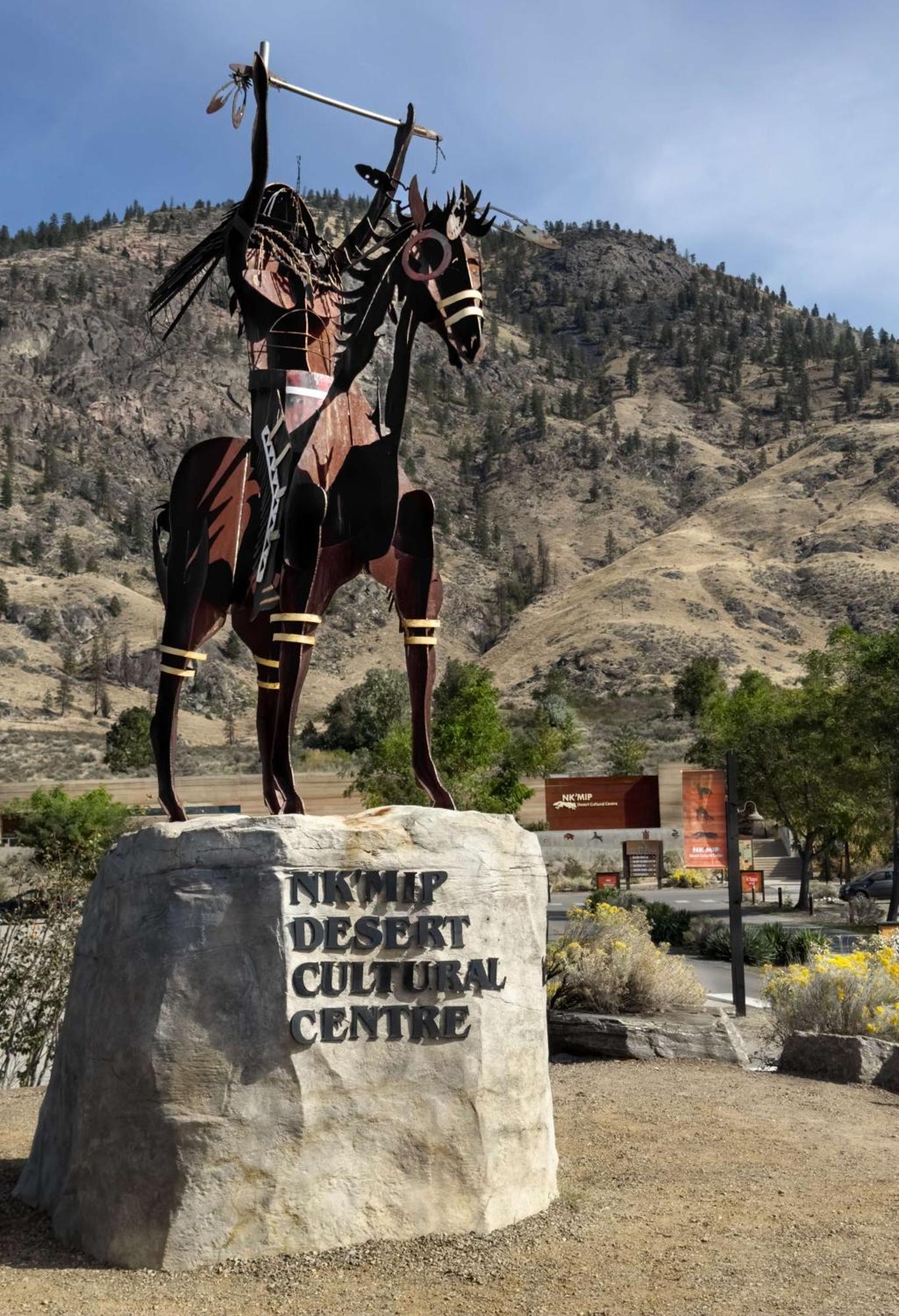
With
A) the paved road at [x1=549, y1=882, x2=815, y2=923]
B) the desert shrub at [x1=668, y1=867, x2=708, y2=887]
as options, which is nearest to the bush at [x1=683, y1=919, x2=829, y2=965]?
the paved road at [x1=549, y1=882, x2=815, y2=923]

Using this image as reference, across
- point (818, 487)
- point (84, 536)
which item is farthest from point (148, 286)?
point (818, 487)

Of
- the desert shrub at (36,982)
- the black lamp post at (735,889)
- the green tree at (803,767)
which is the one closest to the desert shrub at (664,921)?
the green tree at (803,767)

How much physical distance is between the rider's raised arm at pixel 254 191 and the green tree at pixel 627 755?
49.9 metres

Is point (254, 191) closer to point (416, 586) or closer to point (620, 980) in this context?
point (416, 586)

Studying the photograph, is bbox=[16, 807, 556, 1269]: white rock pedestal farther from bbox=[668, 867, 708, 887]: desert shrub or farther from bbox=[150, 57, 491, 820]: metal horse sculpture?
bbox=[668, 867, 708, 887]: desert shrub

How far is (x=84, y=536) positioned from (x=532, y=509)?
47166mm

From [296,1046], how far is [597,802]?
3002cm

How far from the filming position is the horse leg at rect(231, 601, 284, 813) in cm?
977

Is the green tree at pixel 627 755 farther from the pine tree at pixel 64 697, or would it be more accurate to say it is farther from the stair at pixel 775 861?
the pine tree at pixel 64 697

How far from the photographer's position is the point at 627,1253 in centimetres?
754

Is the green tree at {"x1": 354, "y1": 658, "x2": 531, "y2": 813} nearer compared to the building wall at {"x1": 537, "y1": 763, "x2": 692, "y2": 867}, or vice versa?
the green tree at {"x1": 354, "y1": 658, "x2": 531, "y2": 813}

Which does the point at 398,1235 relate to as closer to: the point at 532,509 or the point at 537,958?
the point at 537,958

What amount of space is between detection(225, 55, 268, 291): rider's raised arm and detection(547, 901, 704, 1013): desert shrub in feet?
28.9

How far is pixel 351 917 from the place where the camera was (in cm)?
791
